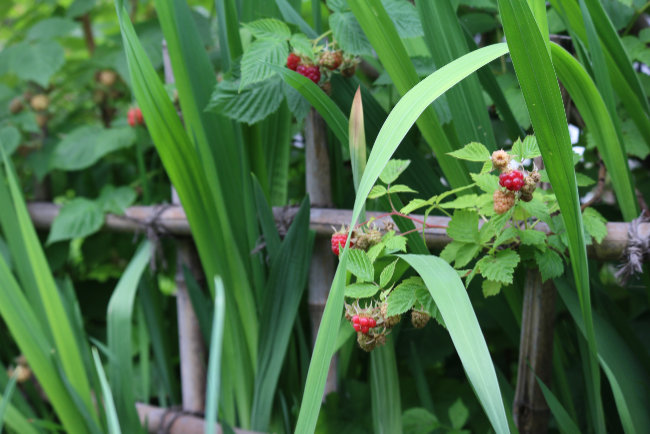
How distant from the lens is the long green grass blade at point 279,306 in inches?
32.9

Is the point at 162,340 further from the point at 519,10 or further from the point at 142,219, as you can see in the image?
the point at 519,10

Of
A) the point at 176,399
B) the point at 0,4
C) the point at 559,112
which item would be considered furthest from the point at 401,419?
the point at 0,4

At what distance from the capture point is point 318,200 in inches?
36.7

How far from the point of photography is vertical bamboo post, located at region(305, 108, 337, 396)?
91 cm

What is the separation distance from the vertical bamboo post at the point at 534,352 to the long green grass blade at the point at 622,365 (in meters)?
0.03

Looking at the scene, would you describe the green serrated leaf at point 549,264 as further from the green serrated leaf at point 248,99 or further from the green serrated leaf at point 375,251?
the green serrated leaf at point 248,99

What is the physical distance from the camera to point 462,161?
0.70 metres

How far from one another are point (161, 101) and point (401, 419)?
53 centimetres

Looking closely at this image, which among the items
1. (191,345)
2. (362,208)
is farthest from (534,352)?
(191,345)

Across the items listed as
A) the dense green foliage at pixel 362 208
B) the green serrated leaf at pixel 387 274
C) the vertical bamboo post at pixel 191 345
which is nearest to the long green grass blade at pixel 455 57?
the dense green foliage at pixel 362 208

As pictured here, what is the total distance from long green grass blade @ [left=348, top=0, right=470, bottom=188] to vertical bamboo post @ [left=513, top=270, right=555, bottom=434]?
17 centimetres

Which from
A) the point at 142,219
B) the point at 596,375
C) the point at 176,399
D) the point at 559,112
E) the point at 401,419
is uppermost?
the point at 559,112

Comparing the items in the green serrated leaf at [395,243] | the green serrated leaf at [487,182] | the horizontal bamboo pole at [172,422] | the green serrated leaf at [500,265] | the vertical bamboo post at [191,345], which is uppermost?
the green serrated leaf at [487,182]

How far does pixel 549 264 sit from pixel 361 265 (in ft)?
0.63
